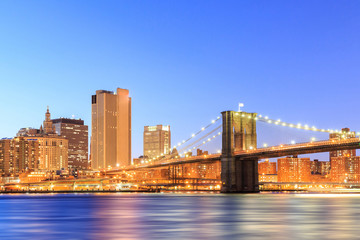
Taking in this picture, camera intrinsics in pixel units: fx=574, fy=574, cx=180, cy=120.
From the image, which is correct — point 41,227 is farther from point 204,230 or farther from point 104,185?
point 104,185

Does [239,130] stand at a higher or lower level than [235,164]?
higher

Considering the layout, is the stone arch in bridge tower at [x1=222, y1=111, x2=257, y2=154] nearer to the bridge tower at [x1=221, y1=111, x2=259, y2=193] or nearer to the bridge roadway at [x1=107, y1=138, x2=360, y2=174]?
the bridge tower at [x1=221, y1=111, x2=259, y2=193]

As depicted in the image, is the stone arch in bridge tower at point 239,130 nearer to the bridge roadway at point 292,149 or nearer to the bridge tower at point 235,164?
the bridge tower at point 235,164

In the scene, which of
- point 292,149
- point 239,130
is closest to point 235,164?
point 239,130

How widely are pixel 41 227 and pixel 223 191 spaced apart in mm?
82076

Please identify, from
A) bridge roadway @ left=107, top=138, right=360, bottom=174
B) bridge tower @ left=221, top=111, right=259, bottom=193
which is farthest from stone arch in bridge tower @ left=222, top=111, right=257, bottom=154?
bridge roadway @ left=107, top=138, right=360, bottom=174

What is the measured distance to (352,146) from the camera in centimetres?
8656

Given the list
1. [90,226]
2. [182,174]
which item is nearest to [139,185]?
[182,174]

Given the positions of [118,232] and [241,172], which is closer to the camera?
[118,232]

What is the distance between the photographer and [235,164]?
106188mm

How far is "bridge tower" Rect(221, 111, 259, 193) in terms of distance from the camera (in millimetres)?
105125

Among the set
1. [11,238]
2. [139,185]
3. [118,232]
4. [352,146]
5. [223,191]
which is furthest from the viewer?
[139,185]

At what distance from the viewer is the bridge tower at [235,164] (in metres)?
105

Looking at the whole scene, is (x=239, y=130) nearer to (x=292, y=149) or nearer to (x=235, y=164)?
(x=235, y=164)
